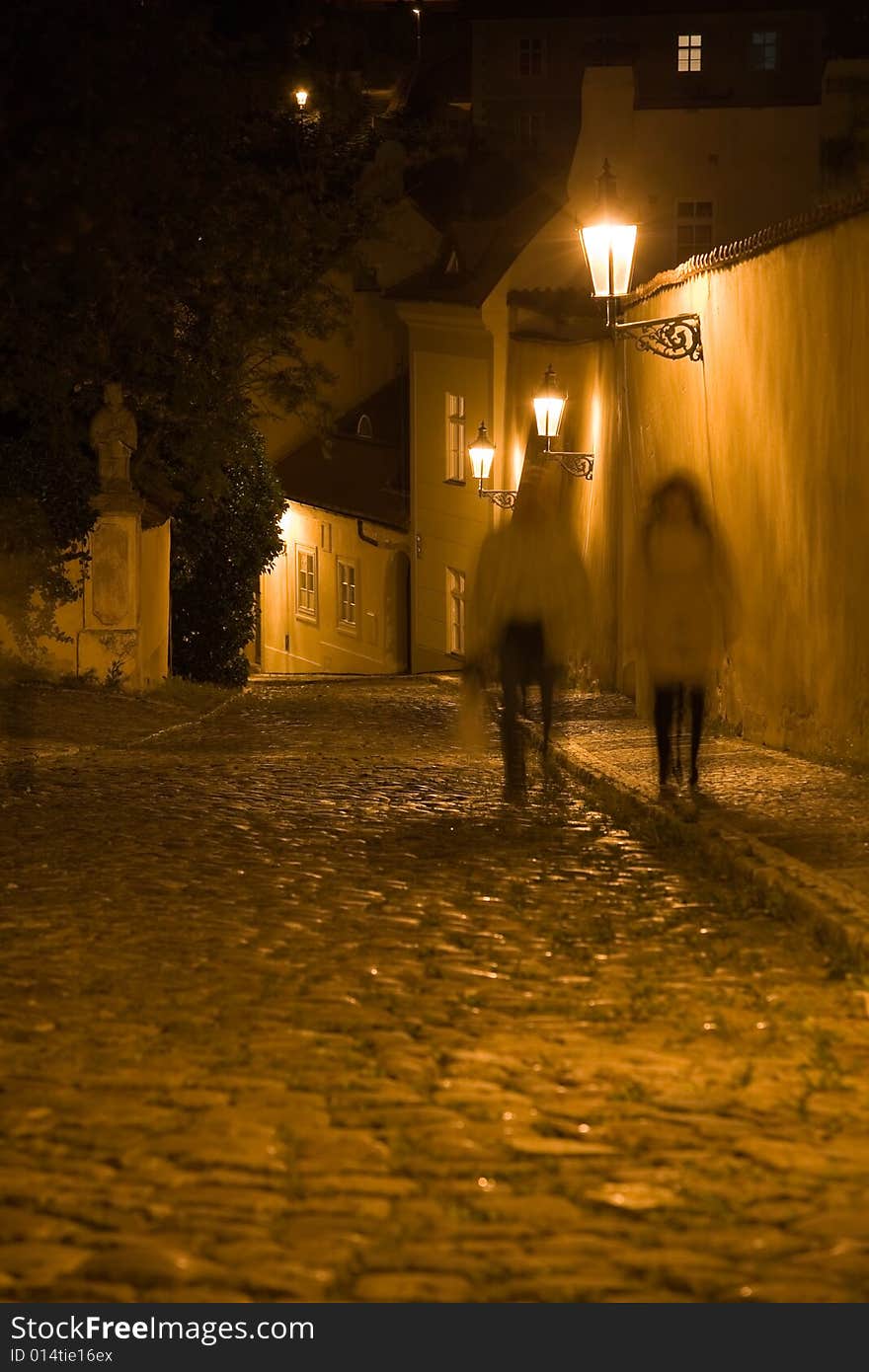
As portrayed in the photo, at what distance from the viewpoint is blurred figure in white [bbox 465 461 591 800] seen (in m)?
10.9

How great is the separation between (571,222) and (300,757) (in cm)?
1973

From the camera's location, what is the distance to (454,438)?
3597 cm

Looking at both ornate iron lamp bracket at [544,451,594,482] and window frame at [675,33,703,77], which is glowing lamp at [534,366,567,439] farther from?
window frame at [675,33,703,77]

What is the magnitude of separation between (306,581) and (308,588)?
7.5 inches

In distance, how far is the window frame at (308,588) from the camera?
43.3 metres

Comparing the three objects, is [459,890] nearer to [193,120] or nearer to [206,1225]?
[206,1225]

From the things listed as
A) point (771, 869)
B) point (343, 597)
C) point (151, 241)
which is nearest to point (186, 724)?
point (151, 241)

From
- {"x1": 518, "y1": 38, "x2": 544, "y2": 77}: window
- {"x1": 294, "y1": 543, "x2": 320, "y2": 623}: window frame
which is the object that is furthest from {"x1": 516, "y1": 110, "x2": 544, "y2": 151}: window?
{"x1": 294, "y1": 543, "x2": 320, "y2": 623}: window frame

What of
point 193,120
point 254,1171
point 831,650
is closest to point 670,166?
point 193,120

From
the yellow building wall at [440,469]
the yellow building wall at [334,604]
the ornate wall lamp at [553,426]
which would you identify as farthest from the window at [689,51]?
the ornate wall lamp at [553,426]

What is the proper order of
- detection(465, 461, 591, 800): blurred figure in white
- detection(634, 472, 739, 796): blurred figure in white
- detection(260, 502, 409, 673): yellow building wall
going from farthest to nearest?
1. detection(260, 502, 409, 673): yellow building wall
2. detection(465, 461, 591, 800): blurred figure in white
3. detection(634, 472, 739, 796): blurred figure in white

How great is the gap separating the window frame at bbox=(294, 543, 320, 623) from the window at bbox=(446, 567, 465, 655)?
7.26m

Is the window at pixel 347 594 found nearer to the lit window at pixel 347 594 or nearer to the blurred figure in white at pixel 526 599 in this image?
the lit window at pixel 347 594

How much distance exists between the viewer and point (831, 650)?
12141mm
